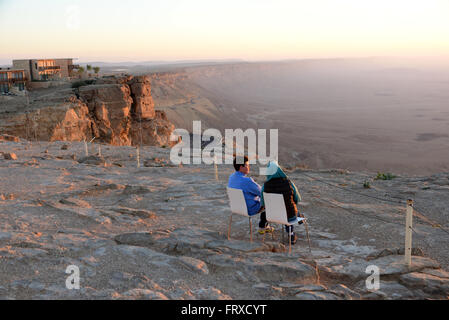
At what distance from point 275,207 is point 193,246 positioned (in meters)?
1.47

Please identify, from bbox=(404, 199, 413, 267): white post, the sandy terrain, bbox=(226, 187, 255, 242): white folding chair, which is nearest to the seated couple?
bbox=(226, 187, 255, 242): white folding chair

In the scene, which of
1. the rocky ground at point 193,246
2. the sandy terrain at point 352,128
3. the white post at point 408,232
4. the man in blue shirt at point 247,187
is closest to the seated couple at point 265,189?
the man in blue shirt at point 247,187

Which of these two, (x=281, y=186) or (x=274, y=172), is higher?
(x=274, y=172)

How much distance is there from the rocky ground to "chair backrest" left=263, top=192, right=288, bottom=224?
1.64ft

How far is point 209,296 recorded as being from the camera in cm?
492

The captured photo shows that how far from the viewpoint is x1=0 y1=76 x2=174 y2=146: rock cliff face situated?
2934 centimetres

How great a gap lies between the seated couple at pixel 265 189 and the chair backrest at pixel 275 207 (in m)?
0.22

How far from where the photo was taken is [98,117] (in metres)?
35.6

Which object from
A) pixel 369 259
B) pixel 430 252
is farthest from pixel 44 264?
pixel 430 252

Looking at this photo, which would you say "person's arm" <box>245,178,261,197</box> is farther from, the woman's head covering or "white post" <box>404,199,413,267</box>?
"white post" <box>404,199,413,267</box>

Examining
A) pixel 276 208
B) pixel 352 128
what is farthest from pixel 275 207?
pixel 352 128

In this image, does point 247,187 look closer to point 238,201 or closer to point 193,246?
point 238,201
